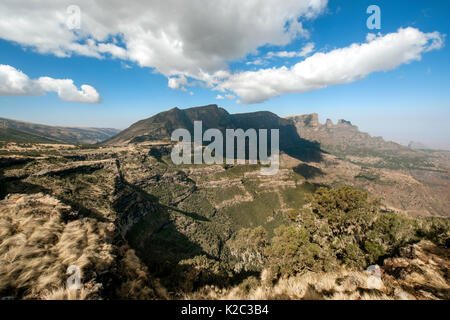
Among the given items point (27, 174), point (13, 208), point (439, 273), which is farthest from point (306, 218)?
point (27, 174)

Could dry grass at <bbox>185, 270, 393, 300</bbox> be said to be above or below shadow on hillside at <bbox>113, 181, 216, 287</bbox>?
above

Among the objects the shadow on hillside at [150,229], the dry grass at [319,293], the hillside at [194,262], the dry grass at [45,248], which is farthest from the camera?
the shadow on hillside at [150,229]

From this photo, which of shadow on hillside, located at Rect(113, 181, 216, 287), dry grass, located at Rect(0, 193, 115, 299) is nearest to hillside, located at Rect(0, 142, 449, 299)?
dry grass, located at Rect(0, 193, 115, 299)

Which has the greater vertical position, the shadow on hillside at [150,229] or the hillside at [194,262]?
the hillside at [194,262]

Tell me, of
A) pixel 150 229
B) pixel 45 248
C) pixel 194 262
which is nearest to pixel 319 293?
pixel 45 248

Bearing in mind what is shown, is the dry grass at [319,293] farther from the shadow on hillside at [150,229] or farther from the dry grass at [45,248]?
the shadow on hillside at [150,229]

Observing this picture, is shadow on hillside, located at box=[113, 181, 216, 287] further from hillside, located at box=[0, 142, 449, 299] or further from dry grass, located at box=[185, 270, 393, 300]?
dry grass, located at box=[185, 270, 393, 300]

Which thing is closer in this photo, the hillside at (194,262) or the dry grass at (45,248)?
the dry grass at (45,248)

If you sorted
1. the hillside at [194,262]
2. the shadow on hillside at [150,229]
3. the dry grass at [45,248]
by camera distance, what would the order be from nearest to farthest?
the dry grass at [45,248]
the hillside at [194,262]
the shadow on hillside at [150,229]

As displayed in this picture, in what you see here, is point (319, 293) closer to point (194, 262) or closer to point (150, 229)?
point (194, 262)

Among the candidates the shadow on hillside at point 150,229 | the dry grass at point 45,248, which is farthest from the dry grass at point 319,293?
the shadow on hillside at point 150,229
